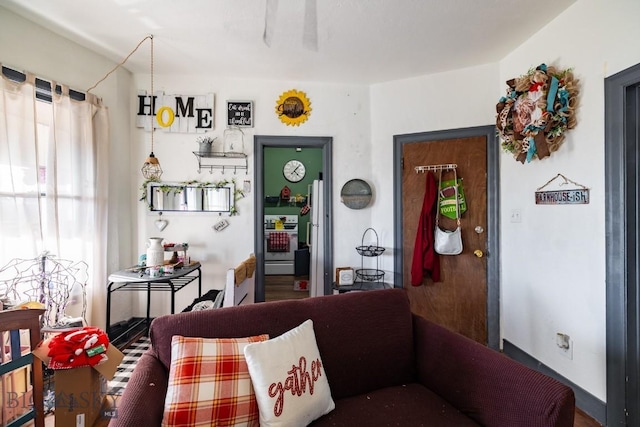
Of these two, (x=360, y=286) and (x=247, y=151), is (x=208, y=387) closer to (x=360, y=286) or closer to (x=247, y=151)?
(x=360, y=286)

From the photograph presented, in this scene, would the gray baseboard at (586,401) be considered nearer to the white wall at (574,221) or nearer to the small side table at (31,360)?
the white wall at (574,221)

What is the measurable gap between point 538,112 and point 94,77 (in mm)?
3465

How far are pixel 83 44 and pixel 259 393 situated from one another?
2939 millimetres

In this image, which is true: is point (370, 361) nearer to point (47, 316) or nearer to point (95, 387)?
point (95, 387)

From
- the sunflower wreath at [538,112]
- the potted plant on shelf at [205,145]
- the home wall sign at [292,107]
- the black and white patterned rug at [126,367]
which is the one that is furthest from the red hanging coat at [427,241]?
the black and white patterned rug at [126,367]

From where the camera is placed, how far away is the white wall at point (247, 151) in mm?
2836

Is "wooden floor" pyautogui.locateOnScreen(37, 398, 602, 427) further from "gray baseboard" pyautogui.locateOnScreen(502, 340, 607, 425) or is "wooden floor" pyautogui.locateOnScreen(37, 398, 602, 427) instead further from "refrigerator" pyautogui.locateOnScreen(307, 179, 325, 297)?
"refrigerator" pyautogui.locateOnScreen(307, 179, 325, 297)

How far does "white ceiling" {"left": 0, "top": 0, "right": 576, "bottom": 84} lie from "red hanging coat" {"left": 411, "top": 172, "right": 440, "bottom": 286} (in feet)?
3.58

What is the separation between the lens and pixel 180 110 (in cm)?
282

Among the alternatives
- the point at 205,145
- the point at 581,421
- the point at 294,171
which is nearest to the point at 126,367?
the point at 205,145

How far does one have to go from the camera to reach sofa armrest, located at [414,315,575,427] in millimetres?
961

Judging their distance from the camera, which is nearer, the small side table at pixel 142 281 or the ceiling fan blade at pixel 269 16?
the ceiling fan blade at pixel 269 16

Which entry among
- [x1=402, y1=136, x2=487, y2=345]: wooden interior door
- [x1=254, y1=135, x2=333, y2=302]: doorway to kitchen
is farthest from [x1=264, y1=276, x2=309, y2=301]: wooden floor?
[x1=402, y1=136, x2=487, y2=345]: wooden interior door

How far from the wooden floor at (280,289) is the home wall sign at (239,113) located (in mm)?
2277
